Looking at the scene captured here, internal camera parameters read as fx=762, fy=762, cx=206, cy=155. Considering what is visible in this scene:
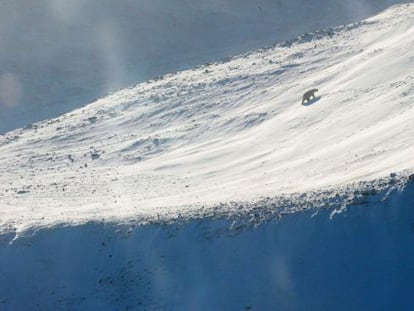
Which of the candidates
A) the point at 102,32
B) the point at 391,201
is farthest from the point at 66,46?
the point at 391,201

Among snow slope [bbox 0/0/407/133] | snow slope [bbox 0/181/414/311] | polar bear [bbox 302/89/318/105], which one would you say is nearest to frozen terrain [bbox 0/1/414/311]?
snow slope [bbox 0/181/414/311]

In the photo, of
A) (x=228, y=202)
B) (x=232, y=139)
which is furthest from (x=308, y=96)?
(x=228, y=202)

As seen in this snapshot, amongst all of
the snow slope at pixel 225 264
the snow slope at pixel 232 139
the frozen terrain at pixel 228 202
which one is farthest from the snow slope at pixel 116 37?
the snow slope at pixel 225 264

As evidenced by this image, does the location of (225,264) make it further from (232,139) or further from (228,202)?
(232,139)

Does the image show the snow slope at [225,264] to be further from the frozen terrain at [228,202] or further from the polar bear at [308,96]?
the polar bear at [308,96]

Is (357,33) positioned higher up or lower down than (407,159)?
higher up

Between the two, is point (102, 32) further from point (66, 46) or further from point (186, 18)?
point (186, 18)

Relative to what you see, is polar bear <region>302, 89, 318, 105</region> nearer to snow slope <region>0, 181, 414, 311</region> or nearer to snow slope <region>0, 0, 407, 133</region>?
snow slope <region>0, 181, 414, 311</region>
